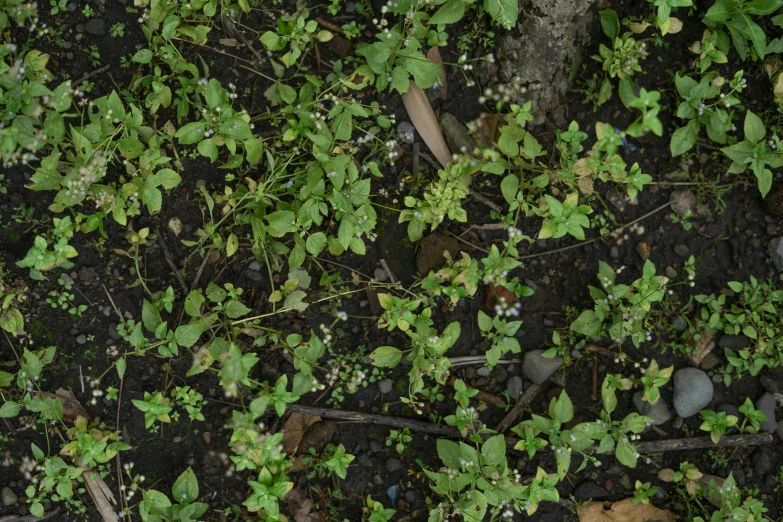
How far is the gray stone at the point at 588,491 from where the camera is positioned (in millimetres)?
3881

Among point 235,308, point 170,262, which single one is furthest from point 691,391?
point 170,262

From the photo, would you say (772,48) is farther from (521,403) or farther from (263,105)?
(263,105)

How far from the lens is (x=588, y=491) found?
3.88 metres

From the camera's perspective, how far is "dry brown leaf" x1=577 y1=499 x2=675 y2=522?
3.86 m

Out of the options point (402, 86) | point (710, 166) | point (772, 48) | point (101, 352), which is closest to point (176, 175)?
point (101, 352)

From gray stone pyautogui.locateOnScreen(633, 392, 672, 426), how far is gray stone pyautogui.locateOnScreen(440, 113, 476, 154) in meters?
1.93

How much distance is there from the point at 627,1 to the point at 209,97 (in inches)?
104

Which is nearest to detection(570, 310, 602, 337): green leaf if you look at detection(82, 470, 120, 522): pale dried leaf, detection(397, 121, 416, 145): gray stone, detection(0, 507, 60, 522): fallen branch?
detection(397, 121, 416, 145): gray stone

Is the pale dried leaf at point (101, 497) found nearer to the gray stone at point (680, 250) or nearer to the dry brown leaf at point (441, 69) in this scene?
the dry brown leaf at point (441, 69)

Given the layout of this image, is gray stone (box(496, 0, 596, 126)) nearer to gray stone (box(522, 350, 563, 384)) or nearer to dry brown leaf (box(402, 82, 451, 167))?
dry brown leaf (box(402, 82, 451, 167))

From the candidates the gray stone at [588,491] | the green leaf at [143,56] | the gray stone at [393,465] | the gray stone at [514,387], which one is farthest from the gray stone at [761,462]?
the green leaf at [143,56]

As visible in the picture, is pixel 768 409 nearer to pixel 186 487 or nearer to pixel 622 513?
pixel 622 513

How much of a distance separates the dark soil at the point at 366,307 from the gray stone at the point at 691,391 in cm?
8

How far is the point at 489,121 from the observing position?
3.86m
